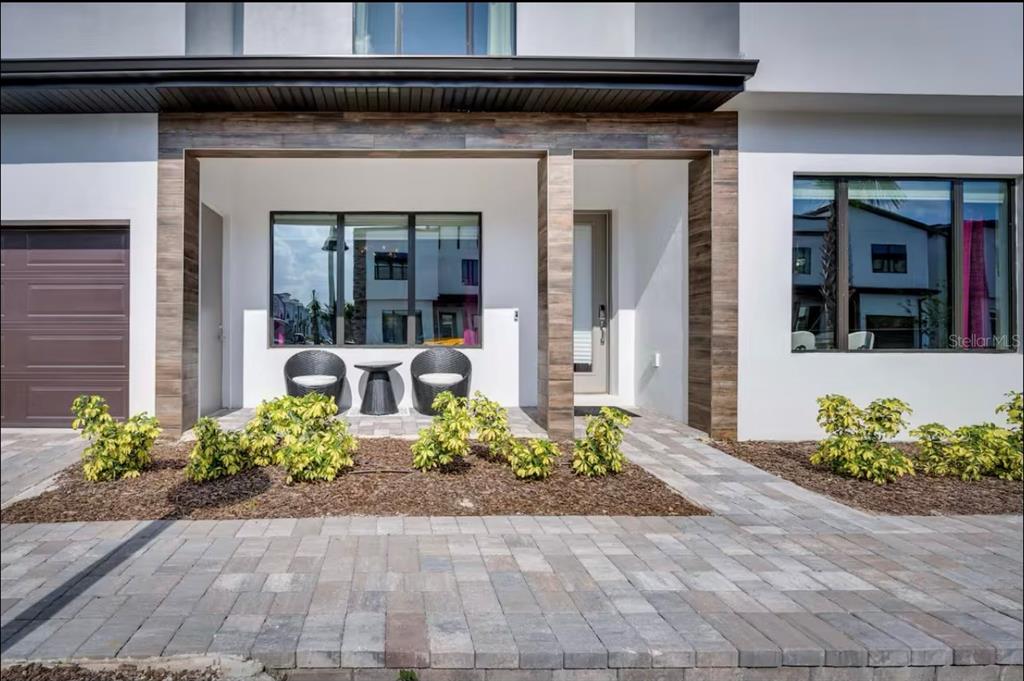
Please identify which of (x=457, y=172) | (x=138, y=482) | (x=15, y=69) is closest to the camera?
(x=15, y=69)

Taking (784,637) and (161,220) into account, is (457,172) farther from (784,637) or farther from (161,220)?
(784,637)

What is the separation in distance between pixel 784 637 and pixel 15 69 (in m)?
3.11

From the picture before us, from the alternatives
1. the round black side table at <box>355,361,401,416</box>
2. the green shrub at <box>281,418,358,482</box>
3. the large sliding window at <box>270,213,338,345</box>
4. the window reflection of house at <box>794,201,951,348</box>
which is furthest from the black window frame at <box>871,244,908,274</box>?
the large sliding window at <box>270,213,338,345</box>

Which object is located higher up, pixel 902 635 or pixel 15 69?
pixel 15 69

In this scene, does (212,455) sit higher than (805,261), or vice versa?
(805,261)

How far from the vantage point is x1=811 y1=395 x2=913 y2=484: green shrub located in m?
4.91

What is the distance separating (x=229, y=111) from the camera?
20.9 ft

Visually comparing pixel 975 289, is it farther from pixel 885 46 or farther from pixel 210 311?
pixel 210 311

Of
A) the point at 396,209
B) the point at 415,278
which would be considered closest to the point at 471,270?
the point at 415,278

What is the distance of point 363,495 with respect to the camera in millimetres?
4371

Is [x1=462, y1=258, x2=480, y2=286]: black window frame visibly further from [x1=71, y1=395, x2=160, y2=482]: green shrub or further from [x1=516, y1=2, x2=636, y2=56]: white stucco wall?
[x1=71, y1=395, x2=160, y2=482]: green shrub

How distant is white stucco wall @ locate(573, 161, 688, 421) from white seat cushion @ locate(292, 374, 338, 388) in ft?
13.6

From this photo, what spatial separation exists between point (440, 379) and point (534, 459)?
3435mm

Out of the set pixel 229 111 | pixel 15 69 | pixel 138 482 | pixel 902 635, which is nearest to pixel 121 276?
pixel 229 111
